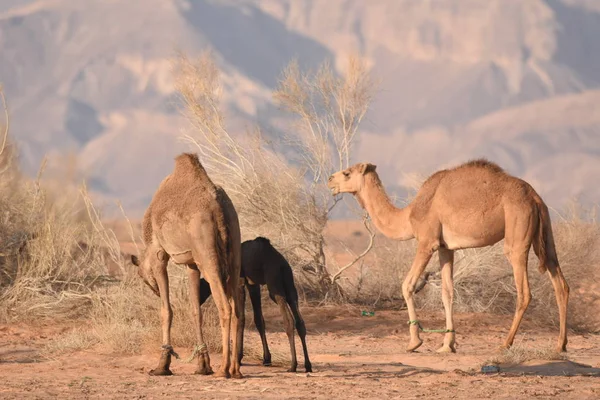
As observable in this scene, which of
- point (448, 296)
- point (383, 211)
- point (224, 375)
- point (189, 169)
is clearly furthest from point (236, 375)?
point (383, 211)

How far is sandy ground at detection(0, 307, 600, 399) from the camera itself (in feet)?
32.6

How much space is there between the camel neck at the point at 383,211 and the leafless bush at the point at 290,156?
12.2ft


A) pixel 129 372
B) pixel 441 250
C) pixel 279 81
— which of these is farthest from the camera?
pixel 279 81

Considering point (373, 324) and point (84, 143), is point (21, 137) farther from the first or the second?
point (373, 324)

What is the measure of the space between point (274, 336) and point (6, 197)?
5683mm

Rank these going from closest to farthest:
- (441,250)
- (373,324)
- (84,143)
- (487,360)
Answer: (487,360) → (441,250) → (373,324) → (84,143)

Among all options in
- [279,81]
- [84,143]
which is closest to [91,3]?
[84,143]

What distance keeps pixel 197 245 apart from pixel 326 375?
73.3 inches

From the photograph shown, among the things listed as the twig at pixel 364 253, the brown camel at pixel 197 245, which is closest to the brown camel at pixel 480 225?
the brown camel at pixel 197 245

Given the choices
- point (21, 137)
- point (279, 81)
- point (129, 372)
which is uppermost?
point (21, 137)

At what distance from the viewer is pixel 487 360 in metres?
11.9

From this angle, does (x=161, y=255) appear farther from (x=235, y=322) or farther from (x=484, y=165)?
(x=484, y=165)

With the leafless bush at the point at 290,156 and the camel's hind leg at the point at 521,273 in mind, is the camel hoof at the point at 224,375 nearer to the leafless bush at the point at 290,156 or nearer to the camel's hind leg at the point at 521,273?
the camel's hind leg at the point at 521,273

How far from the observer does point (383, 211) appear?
13.9 meters
